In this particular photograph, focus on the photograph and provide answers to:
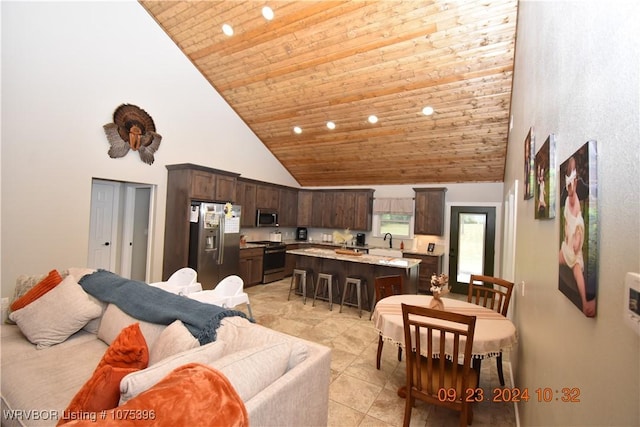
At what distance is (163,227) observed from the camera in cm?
503

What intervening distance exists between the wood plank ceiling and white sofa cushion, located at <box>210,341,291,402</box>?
4.05 meters

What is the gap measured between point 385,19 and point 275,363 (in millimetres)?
4103

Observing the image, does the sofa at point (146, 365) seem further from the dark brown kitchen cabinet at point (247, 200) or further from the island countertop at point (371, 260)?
the dark brown kitchen cabinet at point (247, 200)

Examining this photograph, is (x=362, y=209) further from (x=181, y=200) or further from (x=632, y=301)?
(x=632, y=301)

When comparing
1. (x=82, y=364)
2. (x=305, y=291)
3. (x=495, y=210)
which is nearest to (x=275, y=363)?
(x=82, y=364)

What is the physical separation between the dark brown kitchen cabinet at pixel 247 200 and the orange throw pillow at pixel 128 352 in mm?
4631

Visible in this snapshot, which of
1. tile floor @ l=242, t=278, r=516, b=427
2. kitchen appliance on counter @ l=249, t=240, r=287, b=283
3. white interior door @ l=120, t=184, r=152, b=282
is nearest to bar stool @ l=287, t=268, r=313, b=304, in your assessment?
tile floor @ l=242, t=278, r=516, b=427

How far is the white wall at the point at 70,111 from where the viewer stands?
3436mm

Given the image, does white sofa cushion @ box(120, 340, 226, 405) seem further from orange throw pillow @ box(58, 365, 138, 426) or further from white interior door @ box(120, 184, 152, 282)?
white interior door @ box(120, 184, 152, 282)

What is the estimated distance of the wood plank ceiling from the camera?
12.0 feet

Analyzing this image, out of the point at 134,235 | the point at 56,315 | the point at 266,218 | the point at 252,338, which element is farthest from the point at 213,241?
the point at 252,338

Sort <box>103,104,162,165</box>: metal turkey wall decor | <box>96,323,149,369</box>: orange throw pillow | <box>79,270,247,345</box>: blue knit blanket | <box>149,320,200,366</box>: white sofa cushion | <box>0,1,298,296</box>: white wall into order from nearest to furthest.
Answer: <box>96,323,149,369</box>: orange throw pillow < <box>149,320,200,366</box>: white sofa cushion < <box>79,270,247,345</box>: blue knit blanket < <box>0,1,298,296</box>: white wall < <box>103,104,162,165</box>: metal turkey wall decor

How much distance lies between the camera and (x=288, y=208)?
7.64 m

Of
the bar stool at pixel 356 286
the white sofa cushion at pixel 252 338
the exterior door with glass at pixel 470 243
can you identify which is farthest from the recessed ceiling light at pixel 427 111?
the white sofa cushion at pixel 252 338
